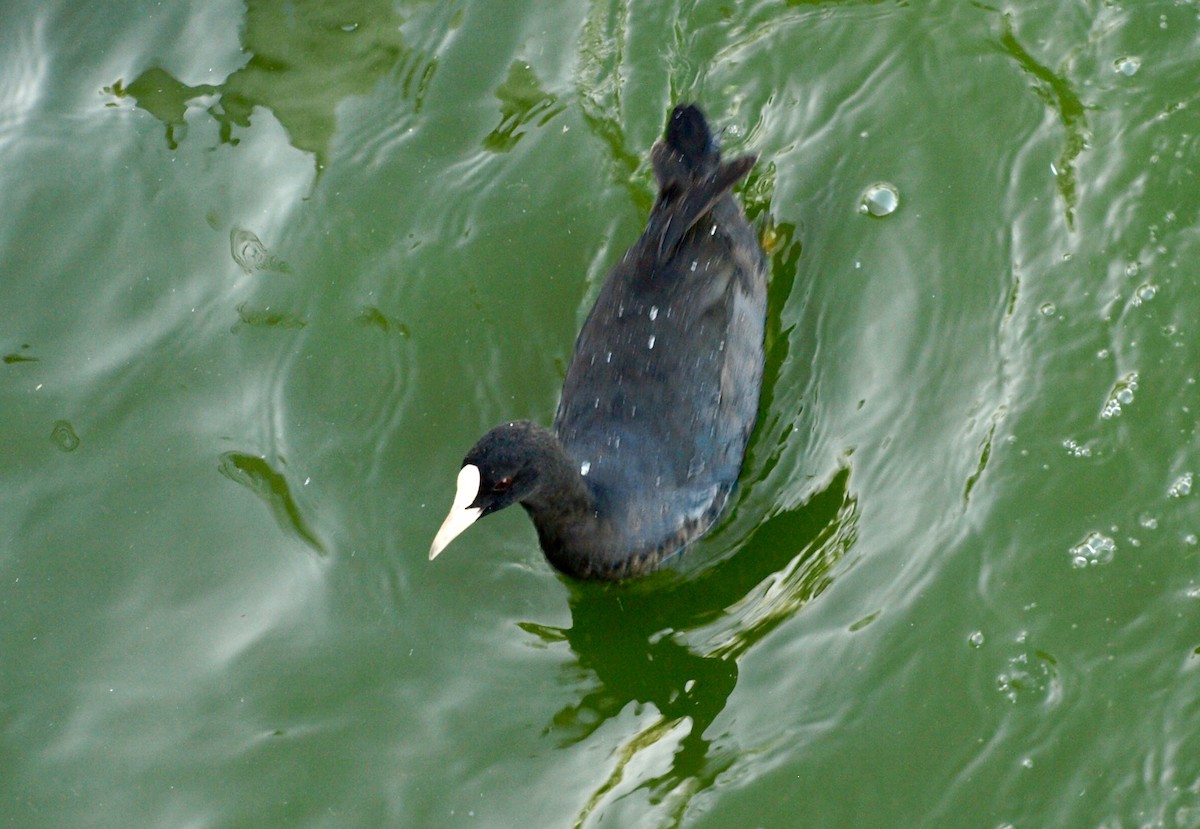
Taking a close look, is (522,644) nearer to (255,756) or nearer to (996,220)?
(255,756)

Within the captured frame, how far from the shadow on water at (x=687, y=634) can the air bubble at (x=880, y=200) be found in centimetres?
115

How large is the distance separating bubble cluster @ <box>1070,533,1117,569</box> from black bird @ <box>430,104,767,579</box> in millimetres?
1051

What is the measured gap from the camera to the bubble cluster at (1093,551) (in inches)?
175

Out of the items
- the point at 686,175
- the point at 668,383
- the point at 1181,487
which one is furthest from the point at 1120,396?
the point at 686,175

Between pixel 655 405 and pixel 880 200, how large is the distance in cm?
A: 139

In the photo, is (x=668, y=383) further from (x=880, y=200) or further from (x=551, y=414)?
(x=880, y=200)

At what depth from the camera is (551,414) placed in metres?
4.96

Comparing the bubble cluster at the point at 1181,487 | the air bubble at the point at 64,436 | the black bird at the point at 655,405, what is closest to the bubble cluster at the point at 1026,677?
the bubble cluster at the point at 1181,487

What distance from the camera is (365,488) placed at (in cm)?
479

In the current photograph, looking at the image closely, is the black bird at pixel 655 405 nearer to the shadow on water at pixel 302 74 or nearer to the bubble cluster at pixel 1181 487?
the bubble cluster at pixel 1181 487

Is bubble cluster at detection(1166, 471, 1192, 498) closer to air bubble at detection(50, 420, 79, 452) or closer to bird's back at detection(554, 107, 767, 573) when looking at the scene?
bird's back at detection(554, 107, 767, 573)

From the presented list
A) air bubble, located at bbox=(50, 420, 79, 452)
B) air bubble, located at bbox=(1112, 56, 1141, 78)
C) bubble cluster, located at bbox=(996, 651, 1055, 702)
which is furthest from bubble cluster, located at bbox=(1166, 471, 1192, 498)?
air bubble, located at bbox=(50, 420, 79, 452)

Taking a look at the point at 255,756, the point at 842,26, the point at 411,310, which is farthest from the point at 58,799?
the point at 842,26

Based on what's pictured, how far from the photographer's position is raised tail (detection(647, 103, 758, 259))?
4750mm
